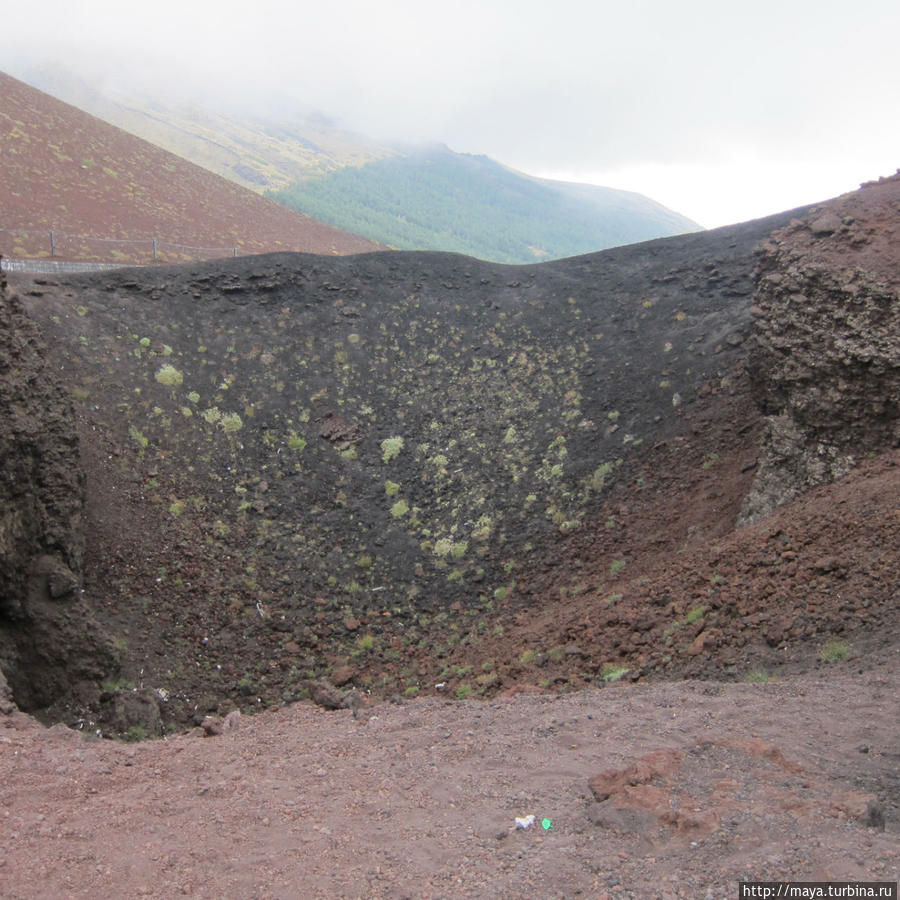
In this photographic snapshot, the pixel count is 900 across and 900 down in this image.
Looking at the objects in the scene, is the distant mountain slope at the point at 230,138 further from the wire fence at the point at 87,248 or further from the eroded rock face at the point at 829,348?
the eroded rock face at the point at 829,348

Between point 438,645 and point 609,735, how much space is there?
6664 mm

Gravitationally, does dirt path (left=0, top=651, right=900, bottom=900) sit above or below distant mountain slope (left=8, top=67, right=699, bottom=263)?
below

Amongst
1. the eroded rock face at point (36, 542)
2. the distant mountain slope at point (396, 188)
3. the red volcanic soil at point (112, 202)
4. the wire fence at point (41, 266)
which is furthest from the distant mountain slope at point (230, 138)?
the eroded rock face at point (36, 542)

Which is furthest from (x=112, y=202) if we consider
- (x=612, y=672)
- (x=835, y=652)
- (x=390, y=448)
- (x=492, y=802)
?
(x=492, y=802)

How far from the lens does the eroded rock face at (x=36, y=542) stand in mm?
10266

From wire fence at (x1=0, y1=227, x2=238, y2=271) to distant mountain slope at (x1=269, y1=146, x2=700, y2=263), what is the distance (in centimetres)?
2921

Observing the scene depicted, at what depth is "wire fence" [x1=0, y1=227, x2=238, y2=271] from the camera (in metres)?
35.2

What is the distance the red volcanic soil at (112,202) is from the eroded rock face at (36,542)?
2720cm

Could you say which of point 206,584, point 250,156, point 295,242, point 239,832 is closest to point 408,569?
point 206,584

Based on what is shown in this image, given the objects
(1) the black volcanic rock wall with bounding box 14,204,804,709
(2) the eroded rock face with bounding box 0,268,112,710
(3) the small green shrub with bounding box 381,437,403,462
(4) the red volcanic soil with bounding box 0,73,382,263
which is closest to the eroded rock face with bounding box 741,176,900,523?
(1) the black volcanic rock wall with bounding box 14,204,804,709

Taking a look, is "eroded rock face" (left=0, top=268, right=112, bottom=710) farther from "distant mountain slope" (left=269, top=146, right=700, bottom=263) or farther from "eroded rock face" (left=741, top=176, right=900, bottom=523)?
"distant mountain slope" (left=269, top=146, right=700, bottom=263)

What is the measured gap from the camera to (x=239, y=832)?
4.71 meters

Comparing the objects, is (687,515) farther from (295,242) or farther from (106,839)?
(295,242)

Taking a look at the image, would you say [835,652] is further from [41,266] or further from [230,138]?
[230,138]
